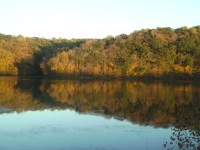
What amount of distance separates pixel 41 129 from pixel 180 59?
62.6 metres

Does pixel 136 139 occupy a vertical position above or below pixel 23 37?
below

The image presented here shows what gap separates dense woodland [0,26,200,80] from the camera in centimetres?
7800

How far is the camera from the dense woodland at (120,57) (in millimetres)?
78000

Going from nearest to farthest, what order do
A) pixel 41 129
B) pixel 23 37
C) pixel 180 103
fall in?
pixel 41 129
pixel 180 103
pixel 23 37

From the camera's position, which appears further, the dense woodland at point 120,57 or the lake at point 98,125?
the dense woodland at point 120,57

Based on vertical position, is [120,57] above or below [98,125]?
above

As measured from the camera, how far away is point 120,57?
85188 mm

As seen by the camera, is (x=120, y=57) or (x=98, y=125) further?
(x=120, y=57)

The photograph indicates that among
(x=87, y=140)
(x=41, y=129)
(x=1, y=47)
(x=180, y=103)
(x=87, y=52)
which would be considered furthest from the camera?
(x=1, y=47)

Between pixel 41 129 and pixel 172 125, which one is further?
pixel 172 125

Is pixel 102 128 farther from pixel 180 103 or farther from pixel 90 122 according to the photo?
pixel 180 103

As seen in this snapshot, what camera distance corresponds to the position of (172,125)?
20.1 meters

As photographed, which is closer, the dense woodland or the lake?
the lake

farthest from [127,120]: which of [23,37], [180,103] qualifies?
[23,37]
